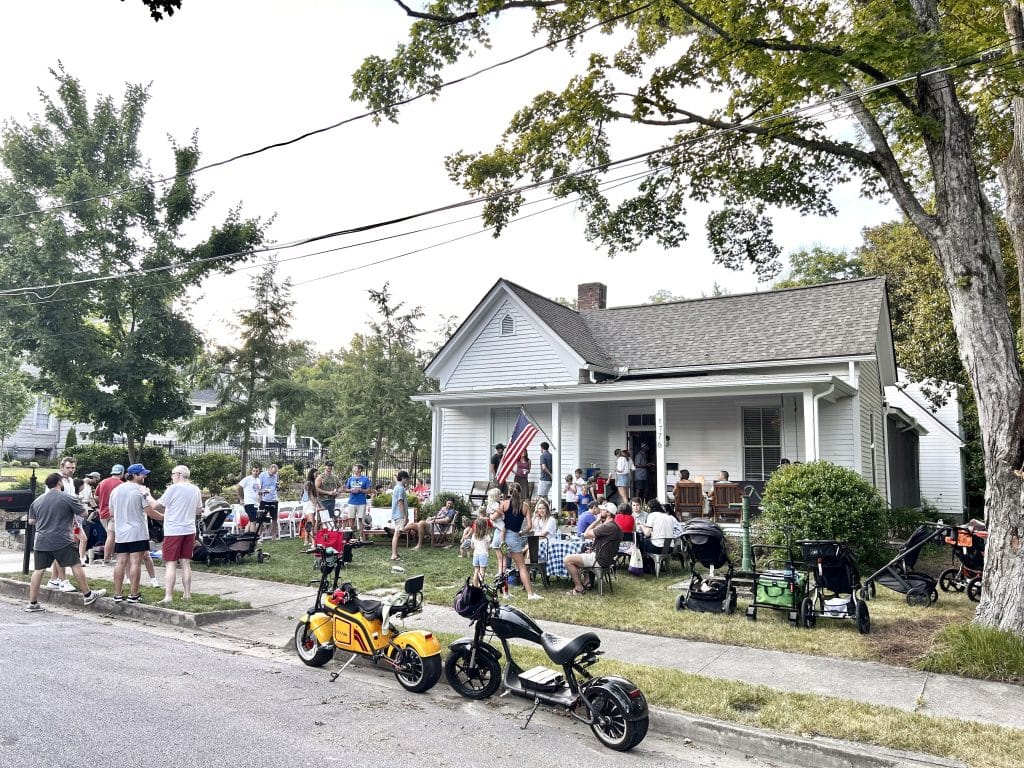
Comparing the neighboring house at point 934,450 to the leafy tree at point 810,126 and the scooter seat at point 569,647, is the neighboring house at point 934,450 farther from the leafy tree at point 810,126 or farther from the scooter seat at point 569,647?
the scooter seat at point 569,647

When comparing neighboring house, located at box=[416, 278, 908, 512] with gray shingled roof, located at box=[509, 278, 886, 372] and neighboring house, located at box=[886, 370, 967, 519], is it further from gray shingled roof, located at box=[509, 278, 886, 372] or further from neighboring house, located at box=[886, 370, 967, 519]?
neighboring house, located at box=[886, 370, 967, 519]

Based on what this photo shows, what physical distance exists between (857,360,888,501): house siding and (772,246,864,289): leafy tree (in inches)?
743

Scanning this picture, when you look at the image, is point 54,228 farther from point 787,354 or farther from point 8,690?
point 787,354

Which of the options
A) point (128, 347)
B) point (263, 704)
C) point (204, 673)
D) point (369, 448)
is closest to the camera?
point (263, 704)

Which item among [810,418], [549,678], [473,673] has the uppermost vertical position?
[810,418]

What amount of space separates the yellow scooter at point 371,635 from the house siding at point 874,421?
13882 mm

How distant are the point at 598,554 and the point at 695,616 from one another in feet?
5.70

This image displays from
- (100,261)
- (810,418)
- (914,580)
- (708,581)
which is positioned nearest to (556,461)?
(810,418)

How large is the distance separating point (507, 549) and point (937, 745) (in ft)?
21.0

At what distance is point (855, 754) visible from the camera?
4871mm

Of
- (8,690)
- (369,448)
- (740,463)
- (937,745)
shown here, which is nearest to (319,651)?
(8,690)

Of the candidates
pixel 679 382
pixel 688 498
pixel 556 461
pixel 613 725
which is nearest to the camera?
pixel 613 725

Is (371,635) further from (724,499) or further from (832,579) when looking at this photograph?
(724,499)

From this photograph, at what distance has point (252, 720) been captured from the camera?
5426 millimetres
